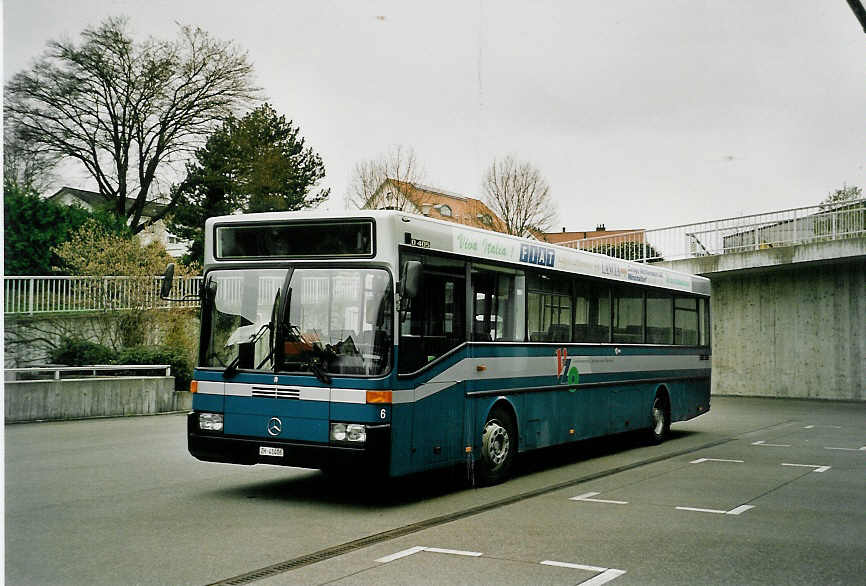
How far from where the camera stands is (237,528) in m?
8.37

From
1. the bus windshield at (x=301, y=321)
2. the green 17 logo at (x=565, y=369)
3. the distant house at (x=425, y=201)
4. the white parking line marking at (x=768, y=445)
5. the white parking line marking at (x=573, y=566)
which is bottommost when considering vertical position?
the white parking line marking at (x=768, y=445)

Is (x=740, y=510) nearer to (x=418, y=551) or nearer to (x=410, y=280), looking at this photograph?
(x=418, y=551)

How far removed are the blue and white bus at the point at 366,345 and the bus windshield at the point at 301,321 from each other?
1 cm

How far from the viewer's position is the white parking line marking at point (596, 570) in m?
6.49

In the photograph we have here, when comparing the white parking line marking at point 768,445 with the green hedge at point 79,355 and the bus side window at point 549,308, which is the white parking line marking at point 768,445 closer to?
the bus side window at point 549,308

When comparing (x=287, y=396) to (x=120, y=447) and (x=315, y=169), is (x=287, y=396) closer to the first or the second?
(x=120, y=447)

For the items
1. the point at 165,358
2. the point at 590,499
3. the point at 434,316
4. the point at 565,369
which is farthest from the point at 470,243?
the point at 165,358

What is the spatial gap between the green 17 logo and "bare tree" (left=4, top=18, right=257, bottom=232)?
Result: 1278 centimetres

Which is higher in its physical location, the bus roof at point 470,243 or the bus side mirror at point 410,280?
the bus roof at point 470,243

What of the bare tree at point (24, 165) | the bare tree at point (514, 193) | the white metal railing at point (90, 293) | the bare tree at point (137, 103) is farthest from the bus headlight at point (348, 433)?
the bare tree at point (514, 193)

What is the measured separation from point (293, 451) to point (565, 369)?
4902 mm

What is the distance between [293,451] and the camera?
9.34m

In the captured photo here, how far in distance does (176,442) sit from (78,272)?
12288mm

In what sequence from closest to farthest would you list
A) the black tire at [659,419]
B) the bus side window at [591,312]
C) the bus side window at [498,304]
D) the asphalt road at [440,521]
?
the asphalt road at [440,521]
the bus side window at [498,304]
the bus side window at [591,312]
the black tire at [659,419]
